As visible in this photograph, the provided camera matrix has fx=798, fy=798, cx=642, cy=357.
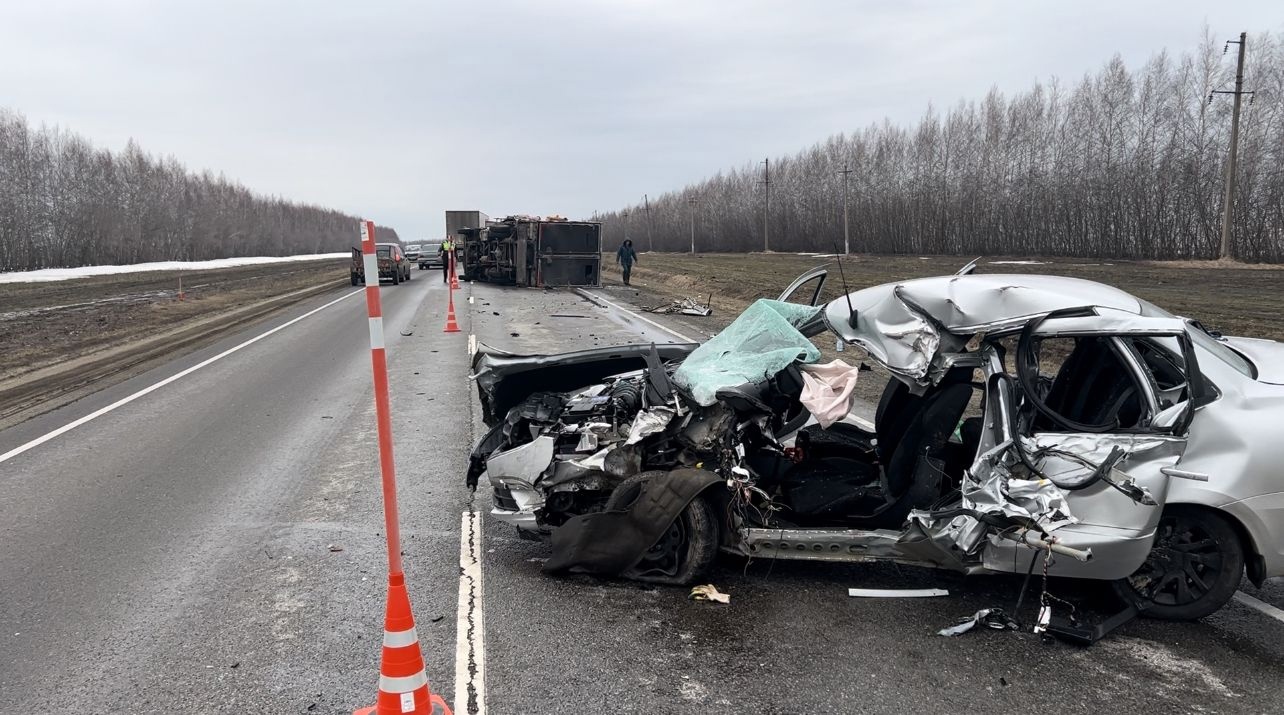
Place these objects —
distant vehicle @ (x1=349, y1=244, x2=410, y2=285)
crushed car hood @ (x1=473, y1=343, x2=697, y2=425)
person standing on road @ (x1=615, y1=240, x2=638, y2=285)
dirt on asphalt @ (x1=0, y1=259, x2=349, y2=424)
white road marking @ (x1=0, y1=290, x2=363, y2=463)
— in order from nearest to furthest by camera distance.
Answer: crushed car hood @ (x1=473, y1=343, x2=697, y2=425)
white road marking @ (x1=0, y1=290, x2=363, y2=463)
dirt on asphalt @ (x1=0, y1=259, x2=349, y2=424)
person standing on road @ (x1=615, y1=240, x2=638, y2=285)
distant vehicle @ (x1=349, y1=244, x2=410, y2=285)

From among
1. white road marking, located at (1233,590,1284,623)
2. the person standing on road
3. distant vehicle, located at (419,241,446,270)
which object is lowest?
white road marking, located at (1233,590,1284,623)

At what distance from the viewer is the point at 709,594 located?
14.1 ft

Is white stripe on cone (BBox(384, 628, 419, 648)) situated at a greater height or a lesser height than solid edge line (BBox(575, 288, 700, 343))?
lesser

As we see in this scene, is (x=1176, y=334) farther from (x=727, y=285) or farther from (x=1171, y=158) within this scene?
(x=1171, y=158)

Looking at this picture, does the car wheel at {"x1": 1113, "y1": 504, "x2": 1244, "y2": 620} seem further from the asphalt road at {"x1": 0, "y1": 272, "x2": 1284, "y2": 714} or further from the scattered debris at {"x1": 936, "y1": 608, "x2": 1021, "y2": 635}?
the scattered debris at {"x1": 936, "y1": 608, "x2": 1021, "y2": 635}

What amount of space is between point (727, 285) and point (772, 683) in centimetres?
2730

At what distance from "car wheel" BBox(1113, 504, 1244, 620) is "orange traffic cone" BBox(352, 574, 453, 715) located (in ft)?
11.0

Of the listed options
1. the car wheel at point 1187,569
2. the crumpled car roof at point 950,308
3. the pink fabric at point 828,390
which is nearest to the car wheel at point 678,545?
the pink fabric at point 828,390

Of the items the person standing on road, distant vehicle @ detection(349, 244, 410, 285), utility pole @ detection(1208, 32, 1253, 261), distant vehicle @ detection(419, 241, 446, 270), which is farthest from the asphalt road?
distant vehicle @ detection(419, 241, 446, 270)

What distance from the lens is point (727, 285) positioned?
99.3 ft

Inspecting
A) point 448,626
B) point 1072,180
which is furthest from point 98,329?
point 1072,180

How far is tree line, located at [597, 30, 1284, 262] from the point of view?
4247 centimetres

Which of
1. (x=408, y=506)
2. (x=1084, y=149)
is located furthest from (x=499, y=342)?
(x=1084, y=149)

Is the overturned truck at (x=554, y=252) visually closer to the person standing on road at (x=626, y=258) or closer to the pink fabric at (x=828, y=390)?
the person standing on road at (x=626, y=258)
